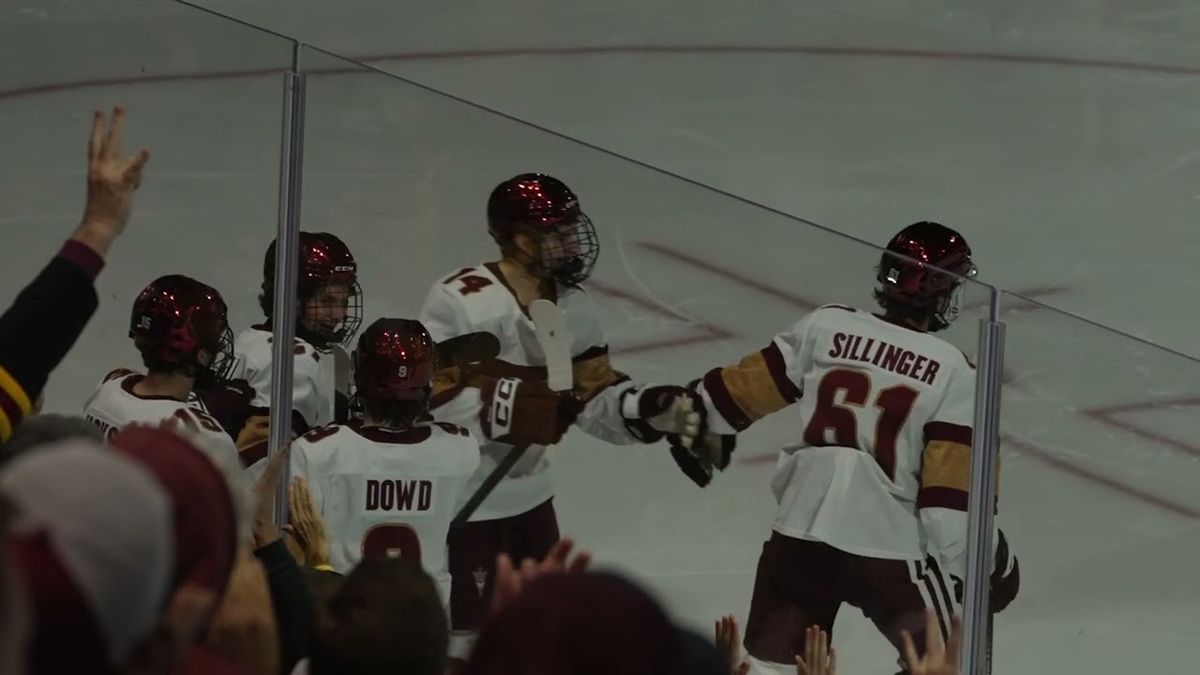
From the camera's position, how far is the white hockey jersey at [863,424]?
285 cm

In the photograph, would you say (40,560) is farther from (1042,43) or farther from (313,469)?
(1042,43)

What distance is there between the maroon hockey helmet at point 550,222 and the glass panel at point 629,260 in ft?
0.06

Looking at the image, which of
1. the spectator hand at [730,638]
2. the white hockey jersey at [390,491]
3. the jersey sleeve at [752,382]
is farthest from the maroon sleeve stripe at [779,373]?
the white hockey jersey at [390,491]

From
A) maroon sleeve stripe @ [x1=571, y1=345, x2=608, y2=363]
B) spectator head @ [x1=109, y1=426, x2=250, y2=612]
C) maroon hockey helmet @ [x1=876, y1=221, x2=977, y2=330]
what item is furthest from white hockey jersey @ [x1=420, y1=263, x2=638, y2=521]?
spectator head @ [x1=109, y1=426, x2=250, y2=612]

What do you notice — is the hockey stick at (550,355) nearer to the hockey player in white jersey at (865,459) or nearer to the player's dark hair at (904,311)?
the hockey player in white jersey at (865,459)

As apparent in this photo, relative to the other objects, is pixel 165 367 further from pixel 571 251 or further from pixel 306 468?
pixel 571 251

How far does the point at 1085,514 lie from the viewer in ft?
9.90

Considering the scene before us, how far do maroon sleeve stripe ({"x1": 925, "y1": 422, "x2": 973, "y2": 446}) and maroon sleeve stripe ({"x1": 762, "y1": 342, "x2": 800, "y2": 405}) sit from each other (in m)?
0.23

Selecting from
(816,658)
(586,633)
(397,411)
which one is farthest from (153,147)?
(586,633)

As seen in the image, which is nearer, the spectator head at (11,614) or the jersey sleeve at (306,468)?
the spectator head at (11,614)

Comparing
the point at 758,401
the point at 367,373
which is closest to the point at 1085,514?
the point at 758,401

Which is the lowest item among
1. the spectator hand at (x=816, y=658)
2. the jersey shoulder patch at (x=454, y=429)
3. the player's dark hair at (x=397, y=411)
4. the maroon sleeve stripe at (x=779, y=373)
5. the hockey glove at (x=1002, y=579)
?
the spectator hand at (x=816, y=658)

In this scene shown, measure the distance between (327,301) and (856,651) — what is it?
965 millimetres

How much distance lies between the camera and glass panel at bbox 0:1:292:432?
2854mm
